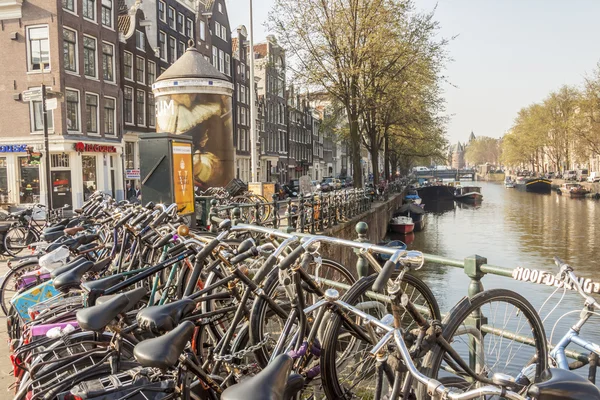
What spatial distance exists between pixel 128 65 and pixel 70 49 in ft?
16.2

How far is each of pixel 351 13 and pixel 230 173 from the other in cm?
1076

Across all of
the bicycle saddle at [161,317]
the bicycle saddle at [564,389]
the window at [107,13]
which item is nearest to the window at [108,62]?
the window at [107,13]

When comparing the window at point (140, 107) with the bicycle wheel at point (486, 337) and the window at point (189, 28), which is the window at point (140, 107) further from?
the bicycle wheel at point (486, 337)

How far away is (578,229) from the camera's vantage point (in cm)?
3056

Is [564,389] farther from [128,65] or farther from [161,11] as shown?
[161,11]

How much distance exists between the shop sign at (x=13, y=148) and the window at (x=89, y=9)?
6.53m

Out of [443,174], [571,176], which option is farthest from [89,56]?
[443,174]

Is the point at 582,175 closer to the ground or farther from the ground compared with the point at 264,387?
closer to the ground

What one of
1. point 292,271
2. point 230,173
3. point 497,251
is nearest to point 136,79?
point 230,173

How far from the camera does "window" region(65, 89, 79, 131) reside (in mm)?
22578

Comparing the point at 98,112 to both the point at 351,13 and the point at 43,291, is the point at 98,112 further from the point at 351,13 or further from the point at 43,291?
the point at 43,291

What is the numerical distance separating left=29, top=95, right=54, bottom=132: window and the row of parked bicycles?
67.8 ft

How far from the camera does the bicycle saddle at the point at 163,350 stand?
1942 mm

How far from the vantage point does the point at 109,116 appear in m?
25.4
